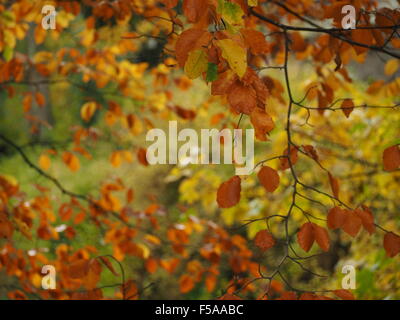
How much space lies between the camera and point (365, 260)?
221 cm

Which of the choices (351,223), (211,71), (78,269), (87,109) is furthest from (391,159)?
(87,109)

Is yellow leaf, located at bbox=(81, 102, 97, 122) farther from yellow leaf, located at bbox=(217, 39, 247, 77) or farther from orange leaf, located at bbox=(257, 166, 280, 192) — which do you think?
yellow leaf, located at bbox=(217, 39, 247, 77)

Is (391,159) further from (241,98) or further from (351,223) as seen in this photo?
(241,98)

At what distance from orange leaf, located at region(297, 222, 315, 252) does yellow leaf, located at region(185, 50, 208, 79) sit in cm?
41

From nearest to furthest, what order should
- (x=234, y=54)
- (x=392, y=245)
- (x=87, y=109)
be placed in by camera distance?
(x=234, y=54) < (x=392, y=245) < (x=87, y=109)

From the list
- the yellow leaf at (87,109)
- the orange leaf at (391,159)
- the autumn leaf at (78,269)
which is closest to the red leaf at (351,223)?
the orange leaf at (391,159)

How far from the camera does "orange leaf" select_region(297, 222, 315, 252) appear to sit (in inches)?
42.8

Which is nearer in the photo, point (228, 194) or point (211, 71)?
point (211, 71)

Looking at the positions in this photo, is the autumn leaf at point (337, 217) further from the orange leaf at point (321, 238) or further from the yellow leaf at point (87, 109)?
the yellow leaf at point (87, 109)

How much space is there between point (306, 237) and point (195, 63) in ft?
1.41

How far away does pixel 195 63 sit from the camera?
853 millimetres

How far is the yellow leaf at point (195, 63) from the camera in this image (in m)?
0.85
